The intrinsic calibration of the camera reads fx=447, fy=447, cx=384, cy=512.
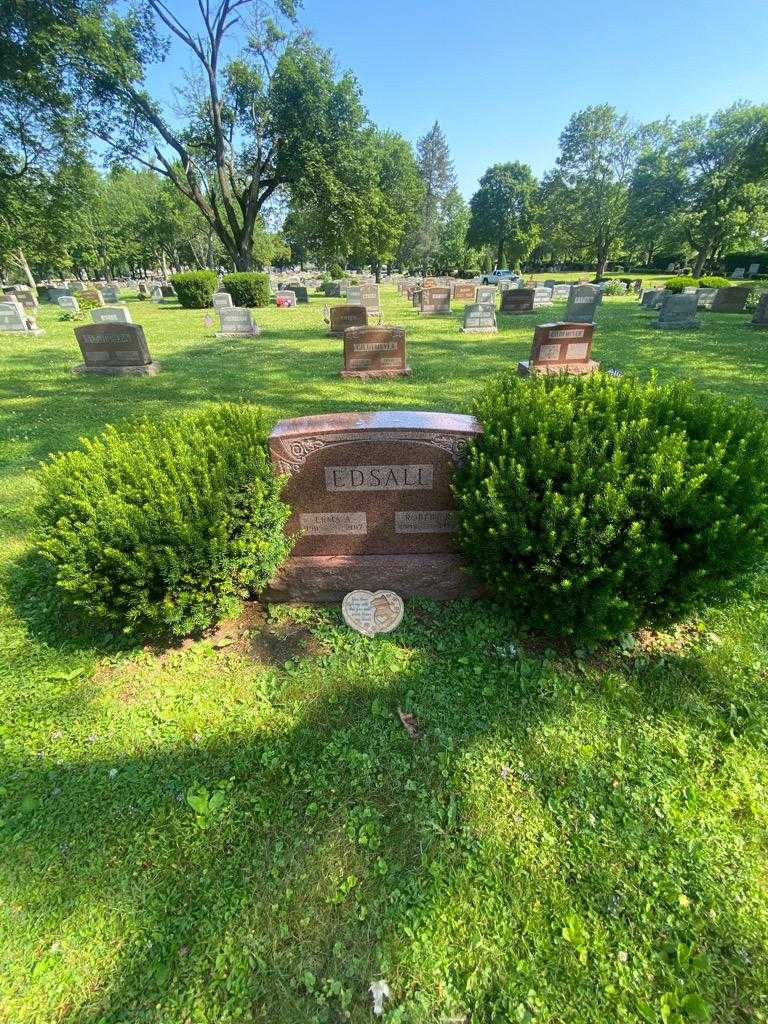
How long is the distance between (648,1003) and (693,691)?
1597mm

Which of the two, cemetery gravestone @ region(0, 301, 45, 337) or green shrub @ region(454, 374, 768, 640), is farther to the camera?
cemetery gravestone @ region(0, 301, 45, 337)

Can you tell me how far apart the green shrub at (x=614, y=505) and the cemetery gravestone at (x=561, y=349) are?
7.72m

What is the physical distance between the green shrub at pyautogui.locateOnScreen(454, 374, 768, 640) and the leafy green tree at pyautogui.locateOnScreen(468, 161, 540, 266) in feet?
244

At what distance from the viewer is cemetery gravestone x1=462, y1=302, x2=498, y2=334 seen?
15328 millimetres

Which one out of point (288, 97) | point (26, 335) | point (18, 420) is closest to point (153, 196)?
point (288, 97)

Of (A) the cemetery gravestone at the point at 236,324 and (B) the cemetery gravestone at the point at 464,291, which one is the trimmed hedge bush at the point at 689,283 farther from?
(A) the cemetery gravestone at the point at 236,324

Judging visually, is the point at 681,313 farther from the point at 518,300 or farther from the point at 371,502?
the point at 371,502

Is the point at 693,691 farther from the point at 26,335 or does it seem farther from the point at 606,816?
the point at 26,335

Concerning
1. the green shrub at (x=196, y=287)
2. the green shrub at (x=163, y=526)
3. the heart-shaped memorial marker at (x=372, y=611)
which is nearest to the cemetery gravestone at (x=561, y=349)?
the heart-shaped memorial marker at (x=372, y=611)

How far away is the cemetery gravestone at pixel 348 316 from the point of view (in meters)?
14.5

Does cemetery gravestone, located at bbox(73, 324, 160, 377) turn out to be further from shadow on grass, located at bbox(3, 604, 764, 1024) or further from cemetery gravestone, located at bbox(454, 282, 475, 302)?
cemetery gravestone, located at bbox(454, 282, 475, 302)

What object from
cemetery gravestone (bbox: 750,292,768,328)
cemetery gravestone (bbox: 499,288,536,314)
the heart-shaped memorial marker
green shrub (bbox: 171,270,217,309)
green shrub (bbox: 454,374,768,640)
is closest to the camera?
green shrub (bbox: 454,374,768,640)

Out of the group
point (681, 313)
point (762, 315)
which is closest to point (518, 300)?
point (681, 313)

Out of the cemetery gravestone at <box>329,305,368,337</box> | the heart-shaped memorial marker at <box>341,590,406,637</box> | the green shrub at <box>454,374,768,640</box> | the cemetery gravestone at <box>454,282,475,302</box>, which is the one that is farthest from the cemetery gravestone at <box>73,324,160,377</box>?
the cemetery gravestone at <box>454,282,475,302</box>
